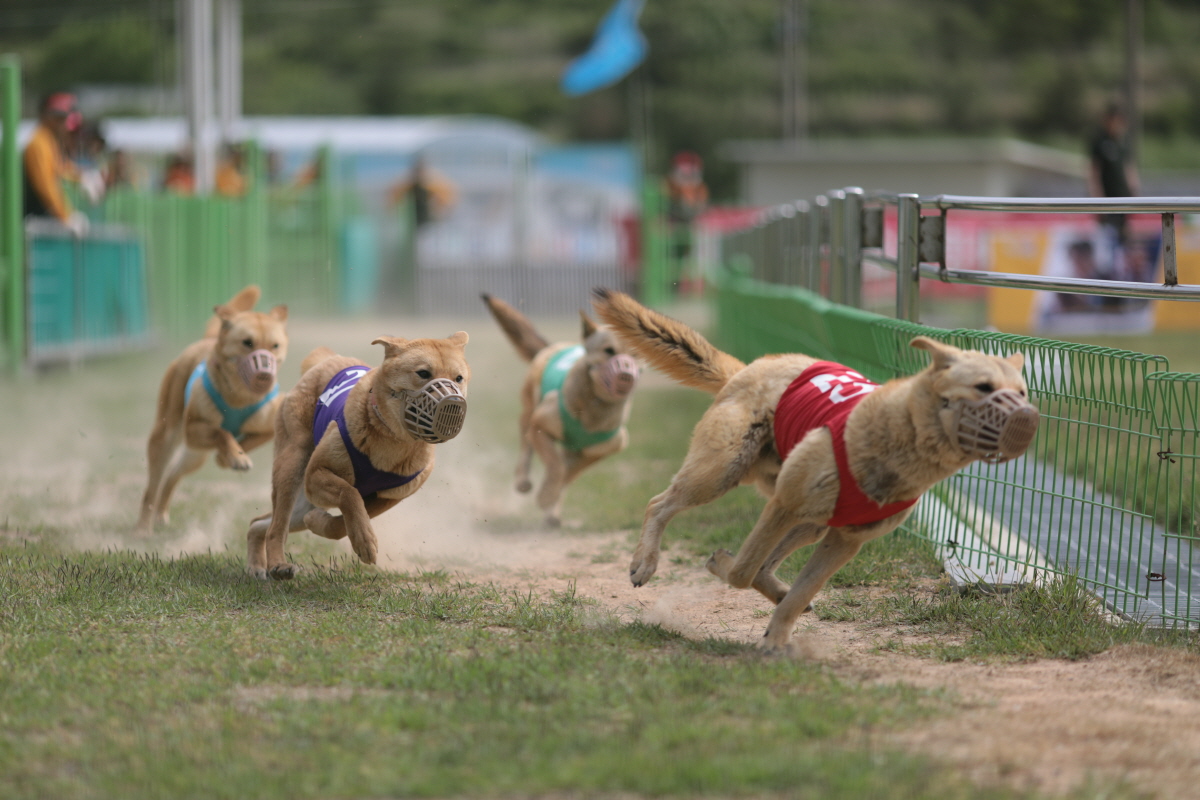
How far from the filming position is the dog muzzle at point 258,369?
6.31m

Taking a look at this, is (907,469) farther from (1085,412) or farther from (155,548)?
(155,548)

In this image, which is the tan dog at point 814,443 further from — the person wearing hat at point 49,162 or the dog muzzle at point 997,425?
the person wearing hat at point 49,162

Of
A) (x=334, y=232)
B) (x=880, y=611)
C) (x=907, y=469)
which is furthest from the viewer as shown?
(x=334, y=232)

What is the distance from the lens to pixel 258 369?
630 cm

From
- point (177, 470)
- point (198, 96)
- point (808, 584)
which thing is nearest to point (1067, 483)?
point (808, 584)

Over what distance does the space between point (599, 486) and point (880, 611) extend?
12.7 feet

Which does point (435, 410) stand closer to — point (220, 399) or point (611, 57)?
point (220, 399)

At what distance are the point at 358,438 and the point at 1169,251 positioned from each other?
335 centimetres

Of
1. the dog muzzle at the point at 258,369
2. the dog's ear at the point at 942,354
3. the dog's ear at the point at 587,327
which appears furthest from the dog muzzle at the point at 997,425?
the dog's ear at the point at 587,327

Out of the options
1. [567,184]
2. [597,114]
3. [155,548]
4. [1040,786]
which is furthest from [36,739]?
[597,114]

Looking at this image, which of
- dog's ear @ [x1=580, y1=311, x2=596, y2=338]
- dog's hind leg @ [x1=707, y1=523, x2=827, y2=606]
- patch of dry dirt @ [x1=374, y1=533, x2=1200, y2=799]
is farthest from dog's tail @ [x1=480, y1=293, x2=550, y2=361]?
dog's hind leg @ [x1=707, y1=523, x2=827, y2=606]

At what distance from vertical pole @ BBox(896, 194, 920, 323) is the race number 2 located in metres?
2.08

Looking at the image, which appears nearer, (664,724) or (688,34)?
(664,724)

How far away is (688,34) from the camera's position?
66000 millimetres
